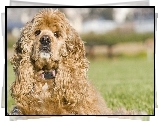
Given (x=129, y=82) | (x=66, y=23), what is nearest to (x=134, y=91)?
(x=129, y=82)

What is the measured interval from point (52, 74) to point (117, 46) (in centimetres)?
92

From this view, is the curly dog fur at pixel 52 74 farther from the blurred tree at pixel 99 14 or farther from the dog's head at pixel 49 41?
the blurred tree at pixel 99 14

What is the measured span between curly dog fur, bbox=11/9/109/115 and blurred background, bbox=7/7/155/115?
0.13 m

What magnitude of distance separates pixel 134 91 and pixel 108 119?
1.60ft

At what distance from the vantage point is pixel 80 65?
22.9 feet

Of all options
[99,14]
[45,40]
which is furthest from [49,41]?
[99,14]

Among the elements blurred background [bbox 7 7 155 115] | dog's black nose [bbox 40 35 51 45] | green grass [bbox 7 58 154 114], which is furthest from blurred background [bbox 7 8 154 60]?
dog's black nose [bbox 40 35 51 45]

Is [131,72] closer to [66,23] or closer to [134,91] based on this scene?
[134,91]

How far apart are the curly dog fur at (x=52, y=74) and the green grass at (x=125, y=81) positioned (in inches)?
6.0

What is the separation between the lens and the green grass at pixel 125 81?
7227 mm

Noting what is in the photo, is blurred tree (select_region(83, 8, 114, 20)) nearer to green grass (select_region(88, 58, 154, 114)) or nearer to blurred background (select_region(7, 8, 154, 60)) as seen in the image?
blurred background (select_region(7, 8, 154, 60))

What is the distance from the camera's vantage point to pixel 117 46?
7426 mm

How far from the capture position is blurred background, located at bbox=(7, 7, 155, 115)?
7.14m

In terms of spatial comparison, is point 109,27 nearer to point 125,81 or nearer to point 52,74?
point 125,81
